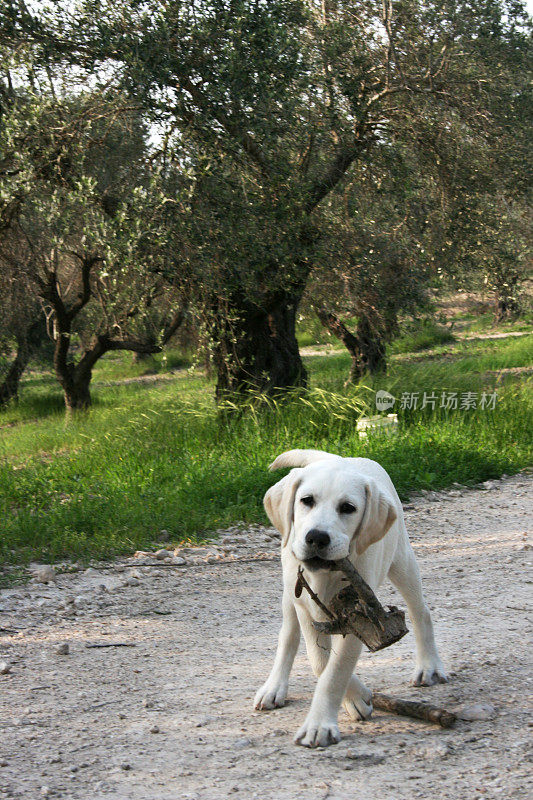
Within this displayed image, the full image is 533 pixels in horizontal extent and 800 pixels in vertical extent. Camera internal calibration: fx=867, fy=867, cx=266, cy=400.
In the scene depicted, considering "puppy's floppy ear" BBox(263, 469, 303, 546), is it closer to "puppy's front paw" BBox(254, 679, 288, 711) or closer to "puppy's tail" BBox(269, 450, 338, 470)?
"puppy's tail" BBox(269, 450, 338, 470)

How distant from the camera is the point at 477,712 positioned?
341 centimetres

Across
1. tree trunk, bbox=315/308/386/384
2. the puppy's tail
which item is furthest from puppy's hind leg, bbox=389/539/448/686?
tree trunk, bbox=315/308/386/384

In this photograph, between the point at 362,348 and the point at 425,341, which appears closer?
the point at 362,348

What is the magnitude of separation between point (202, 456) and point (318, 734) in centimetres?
604

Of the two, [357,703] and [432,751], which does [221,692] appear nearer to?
[357,703]

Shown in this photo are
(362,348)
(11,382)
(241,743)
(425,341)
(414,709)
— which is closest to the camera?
(241,743)

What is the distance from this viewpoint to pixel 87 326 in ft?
64.7

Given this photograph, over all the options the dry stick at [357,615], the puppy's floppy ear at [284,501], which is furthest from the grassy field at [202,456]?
the dry stick at [357,615]

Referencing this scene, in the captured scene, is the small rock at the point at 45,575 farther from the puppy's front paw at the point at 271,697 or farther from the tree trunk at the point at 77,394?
the tree trunk at the point at 77,394

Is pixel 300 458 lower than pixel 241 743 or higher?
higher

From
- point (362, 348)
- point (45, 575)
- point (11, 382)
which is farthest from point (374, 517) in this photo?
point (11, 382)

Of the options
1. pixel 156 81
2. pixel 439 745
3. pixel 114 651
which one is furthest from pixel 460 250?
pixel 439 745

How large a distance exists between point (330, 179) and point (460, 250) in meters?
2.18

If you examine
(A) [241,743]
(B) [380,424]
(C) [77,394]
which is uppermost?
(B) [380,424]
